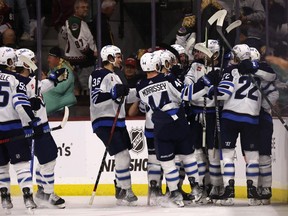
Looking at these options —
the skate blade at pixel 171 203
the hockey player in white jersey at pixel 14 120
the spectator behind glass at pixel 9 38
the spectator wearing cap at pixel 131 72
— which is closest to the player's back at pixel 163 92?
the skate blade at pixel 171 203

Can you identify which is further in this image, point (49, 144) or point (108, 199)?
point (108, 199)

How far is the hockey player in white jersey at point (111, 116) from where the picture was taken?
1209cm

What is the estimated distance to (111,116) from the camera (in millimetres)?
12289

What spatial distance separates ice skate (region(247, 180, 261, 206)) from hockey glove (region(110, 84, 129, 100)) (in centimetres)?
131

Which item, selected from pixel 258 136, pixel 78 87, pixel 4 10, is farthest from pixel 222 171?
pixel 4 10

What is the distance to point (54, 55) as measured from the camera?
45.1 feet

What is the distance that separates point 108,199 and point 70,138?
0.74 meters

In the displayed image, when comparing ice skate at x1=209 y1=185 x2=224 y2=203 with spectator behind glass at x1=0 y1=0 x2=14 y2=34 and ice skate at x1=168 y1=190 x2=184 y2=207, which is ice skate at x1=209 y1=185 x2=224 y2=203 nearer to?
ice skate at x1=168 y1=190 x2=184 y2=207

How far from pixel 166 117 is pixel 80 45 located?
7.75 feet

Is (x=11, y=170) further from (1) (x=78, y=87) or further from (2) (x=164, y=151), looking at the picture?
(2) (x=164, y=151)

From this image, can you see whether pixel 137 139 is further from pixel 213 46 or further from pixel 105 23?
pixel 213 46

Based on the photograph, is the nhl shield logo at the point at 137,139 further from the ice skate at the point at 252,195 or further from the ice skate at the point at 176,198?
the ice skate at the point at 252,195

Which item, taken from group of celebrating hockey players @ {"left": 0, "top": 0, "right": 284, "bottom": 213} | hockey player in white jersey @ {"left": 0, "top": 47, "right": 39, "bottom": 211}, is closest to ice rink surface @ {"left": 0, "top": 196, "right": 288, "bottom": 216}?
group of celebrating hockey players @ {"left": 0, "top": 0, "right": 284, "bottom": 213}

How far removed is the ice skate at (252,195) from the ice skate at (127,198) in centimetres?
106
